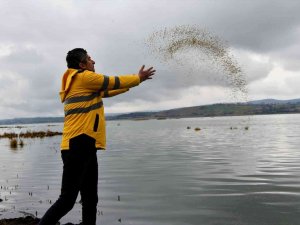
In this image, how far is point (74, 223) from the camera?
920cm

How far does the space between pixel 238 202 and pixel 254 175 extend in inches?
202

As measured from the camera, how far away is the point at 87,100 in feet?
22.1

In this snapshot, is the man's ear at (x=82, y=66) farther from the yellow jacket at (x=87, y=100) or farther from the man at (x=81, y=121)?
the yellow jacket at (x=87, y=100)

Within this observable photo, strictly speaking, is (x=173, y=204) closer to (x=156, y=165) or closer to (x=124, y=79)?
(x=124, y=79)

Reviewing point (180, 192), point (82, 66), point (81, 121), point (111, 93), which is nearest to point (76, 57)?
point (82, 66)

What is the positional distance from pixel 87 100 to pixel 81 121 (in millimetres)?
372

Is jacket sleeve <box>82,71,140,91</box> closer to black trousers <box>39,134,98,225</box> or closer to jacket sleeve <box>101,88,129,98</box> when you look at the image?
jacket sleeve <box>101,88,129,98</box>

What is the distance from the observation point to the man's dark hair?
6.98 metres

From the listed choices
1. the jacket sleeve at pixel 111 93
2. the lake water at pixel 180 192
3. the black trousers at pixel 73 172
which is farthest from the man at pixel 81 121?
the lake water at pixel 180 192

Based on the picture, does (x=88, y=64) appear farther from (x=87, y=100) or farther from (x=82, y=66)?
(x=87, y=100)

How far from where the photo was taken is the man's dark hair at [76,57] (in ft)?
22.9

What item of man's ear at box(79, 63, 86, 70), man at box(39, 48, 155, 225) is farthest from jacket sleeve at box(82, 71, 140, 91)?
man's ear at box(79, 63, 86, 70)

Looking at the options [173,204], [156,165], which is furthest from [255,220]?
[156,165]

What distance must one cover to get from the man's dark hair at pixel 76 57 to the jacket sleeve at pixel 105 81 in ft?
1.34
